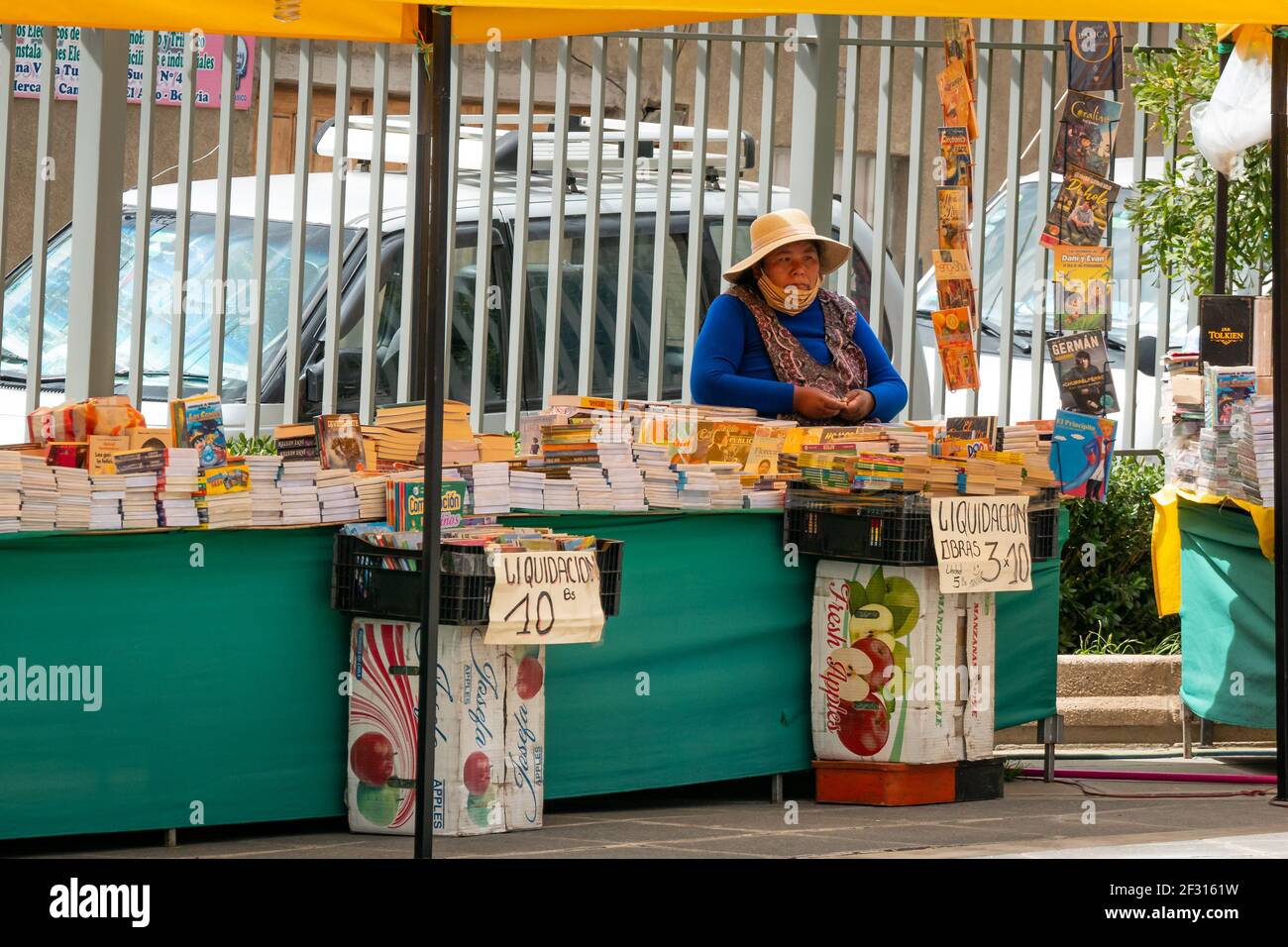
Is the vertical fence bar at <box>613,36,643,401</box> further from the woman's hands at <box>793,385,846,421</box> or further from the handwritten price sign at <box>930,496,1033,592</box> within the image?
the handwritten price sign at <box>930,496,1033,592</box>

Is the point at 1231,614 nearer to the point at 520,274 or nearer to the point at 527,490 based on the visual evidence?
the point at 527,490

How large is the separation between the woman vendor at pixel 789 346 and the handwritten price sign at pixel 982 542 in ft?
2.64

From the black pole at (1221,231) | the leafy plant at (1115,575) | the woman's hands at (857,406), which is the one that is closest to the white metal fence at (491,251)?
the leafy plant at (1115,575)

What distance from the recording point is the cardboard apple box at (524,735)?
5508 millimetres

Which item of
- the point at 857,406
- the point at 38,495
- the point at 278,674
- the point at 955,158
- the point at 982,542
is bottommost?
the point at 278,674

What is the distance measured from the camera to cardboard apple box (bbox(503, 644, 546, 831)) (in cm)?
551

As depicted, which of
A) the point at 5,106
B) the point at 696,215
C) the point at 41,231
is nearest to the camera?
the point at 5,106

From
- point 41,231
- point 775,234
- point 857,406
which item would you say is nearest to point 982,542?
point 857,406

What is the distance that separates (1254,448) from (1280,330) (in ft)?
3.32

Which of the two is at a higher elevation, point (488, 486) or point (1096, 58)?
point (1096, 58)

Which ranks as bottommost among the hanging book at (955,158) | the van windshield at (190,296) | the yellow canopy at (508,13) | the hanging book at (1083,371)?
the hanging book at (1083,371)

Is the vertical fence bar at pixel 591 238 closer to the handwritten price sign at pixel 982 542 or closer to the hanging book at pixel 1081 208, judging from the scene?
the hanging book at pixel 1081 208

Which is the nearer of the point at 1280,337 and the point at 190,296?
the point at 1280,337

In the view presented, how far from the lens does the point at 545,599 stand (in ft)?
17.7
